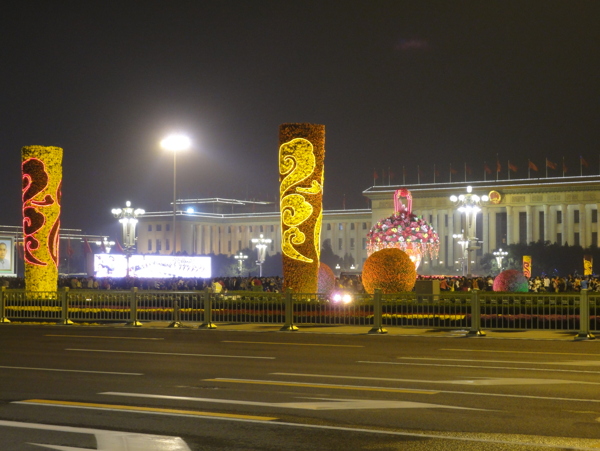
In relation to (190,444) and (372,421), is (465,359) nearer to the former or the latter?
(372,421)

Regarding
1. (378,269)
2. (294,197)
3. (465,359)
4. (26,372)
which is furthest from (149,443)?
(378,269)

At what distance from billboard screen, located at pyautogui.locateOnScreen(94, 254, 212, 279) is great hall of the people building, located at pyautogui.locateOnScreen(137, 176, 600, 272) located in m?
54.3

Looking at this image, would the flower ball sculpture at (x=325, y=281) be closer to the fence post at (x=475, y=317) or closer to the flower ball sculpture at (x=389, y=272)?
the flower ball sculpture at (x=389, y=272)

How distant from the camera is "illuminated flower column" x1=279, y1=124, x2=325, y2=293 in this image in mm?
30828

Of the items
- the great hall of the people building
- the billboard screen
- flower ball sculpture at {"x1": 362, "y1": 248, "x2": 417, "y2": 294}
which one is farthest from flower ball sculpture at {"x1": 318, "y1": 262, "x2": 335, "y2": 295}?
the great hall of the people building

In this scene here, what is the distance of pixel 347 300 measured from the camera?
26844 mm

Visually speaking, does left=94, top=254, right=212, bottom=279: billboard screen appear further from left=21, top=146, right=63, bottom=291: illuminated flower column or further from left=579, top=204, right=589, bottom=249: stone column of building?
left=579, top=204, right=589, bottom=249: stone column of building

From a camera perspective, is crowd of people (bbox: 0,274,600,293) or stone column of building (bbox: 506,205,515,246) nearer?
crowd of people (bbox: 0,274,600,293)

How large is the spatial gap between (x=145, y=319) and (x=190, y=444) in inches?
794

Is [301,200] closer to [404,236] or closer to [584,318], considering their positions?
[584,318]

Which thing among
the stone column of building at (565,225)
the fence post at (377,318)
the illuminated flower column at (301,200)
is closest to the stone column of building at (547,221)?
the stone column of building at (565,225)

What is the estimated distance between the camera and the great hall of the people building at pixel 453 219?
110938mm

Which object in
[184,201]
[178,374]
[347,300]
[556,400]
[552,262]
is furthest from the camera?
[184,201]

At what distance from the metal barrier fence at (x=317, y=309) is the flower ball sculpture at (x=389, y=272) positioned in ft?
23.7
